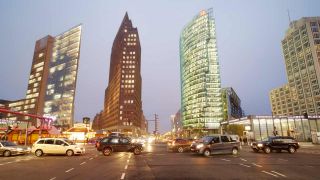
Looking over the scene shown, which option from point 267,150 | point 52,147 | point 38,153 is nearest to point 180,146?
point 267,150

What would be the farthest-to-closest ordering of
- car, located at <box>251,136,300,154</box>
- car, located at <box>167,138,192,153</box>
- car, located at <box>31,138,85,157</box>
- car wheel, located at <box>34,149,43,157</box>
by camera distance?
car, located at <box>167,138,192,153</box>
car, located at <box>251,136,300,154</box>
car, located at <box>31,138,85,157</box>
car wheel, located at <box>34,149,43,157</box>

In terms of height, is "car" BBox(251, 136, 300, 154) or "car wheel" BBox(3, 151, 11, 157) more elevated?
"car" BBox(251, 136, 300, 154)

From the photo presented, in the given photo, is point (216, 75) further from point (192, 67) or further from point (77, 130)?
point (77, 130)

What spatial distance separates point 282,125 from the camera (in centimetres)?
6081

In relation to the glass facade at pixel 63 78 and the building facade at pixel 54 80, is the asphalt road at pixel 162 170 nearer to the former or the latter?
the glass facade at pixel 63 78

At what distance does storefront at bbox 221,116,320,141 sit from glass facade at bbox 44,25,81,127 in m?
124

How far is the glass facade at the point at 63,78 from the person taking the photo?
163000mm

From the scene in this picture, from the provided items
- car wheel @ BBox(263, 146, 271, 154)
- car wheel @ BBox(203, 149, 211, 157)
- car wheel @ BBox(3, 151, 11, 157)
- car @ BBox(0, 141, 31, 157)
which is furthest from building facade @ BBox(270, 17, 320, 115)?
car wheel @ BBox(3, 151, 11, 157)

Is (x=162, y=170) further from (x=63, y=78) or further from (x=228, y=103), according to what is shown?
(x=63, y=78)

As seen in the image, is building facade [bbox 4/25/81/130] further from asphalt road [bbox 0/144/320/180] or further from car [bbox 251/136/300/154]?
asphalt road [bbox 0/144/320/180]

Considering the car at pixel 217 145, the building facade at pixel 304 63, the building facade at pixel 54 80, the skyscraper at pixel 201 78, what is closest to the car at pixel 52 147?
the car at pixel 217 145

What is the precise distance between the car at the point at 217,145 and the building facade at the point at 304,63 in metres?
128

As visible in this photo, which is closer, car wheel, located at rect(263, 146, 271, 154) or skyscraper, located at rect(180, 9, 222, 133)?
car wheel, located at rect(263, 146, 271, 154)

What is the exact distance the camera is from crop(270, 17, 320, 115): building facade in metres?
133
